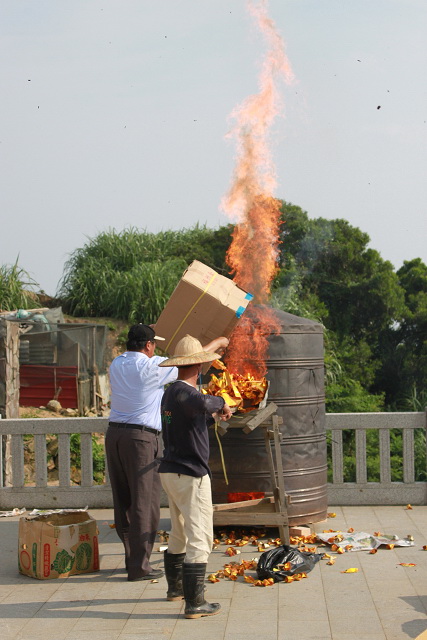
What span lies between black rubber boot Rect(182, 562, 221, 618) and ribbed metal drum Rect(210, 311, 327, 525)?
2361 millimetres

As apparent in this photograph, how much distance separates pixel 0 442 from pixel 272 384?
3.69 m

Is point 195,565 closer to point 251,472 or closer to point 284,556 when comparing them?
point 284,556

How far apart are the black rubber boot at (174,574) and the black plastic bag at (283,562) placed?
2.47 ft

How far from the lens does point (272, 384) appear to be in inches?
320

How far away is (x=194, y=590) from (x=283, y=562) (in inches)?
47.6

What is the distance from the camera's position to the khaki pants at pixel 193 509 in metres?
5.79

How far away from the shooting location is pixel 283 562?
673 cm

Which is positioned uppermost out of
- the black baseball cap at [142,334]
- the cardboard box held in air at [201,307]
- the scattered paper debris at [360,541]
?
the cardboard box held in air at [201,307]


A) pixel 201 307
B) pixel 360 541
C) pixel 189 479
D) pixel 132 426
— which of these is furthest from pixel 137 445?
pixel 360 541

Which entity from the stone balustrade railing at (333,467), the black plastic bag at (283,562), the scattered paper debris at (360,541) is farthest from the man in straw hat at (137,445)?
the stone balustrade railing at (333,467)

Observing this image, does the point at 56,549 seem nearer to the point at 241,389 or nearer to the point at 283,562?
the point at 283,562

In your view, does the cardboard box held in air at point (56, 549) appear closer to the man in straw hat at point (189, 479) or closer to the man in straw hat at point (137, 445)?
the man in straw hat at point (137, 445)

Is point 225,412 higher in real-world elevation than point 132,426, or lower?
higher

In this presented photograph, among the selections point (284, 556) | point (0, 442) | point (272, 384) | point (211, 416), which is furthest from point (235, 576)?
point (0, 442)
